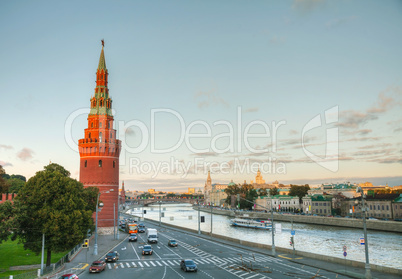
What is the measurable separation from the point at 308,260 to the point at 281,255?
5052 millimetres

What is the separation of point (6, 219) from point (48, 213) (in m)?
5.10

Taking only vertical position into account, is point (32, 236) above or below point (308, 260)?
above

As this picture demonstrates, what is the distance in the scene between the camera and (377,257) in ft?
200

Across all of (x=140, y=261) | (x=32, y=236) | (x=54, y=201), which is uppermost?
(x=54, y=201)

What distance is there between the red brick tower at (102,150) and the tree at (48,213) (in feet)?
122

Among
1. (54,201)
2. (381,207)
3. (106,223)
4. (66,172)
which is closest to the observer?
(54,201)

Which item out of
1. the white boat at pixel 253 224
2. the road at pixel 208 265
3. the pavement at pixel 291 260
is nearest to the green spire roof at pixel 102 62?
the pavement at pixel 291 260

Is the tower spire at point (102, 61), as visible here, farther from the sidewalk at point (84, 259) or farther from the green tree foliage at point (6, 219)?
the green tree foliage at point (6, 219)

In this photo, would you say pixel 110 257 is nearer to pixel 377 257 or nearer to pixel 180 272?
pixel 180 272

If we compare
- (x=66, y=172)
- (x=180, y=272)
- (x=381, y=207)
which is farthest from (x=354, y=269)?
(x=381, y=207)

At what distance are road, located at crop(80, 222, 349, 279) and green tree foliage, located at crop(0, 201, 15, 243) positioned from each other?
30.2 feet

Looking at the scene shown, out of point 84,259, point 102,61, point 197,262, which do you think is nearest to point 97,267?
point 84,259

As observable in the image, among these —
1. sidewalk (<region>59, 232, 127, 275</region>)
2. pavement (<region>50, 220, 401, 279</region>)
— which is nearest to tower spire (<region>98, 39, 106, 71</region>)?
sidewalk (<region>59, 232, 127, 275</region>)

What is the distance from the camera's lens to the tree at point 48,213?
40719 mm
